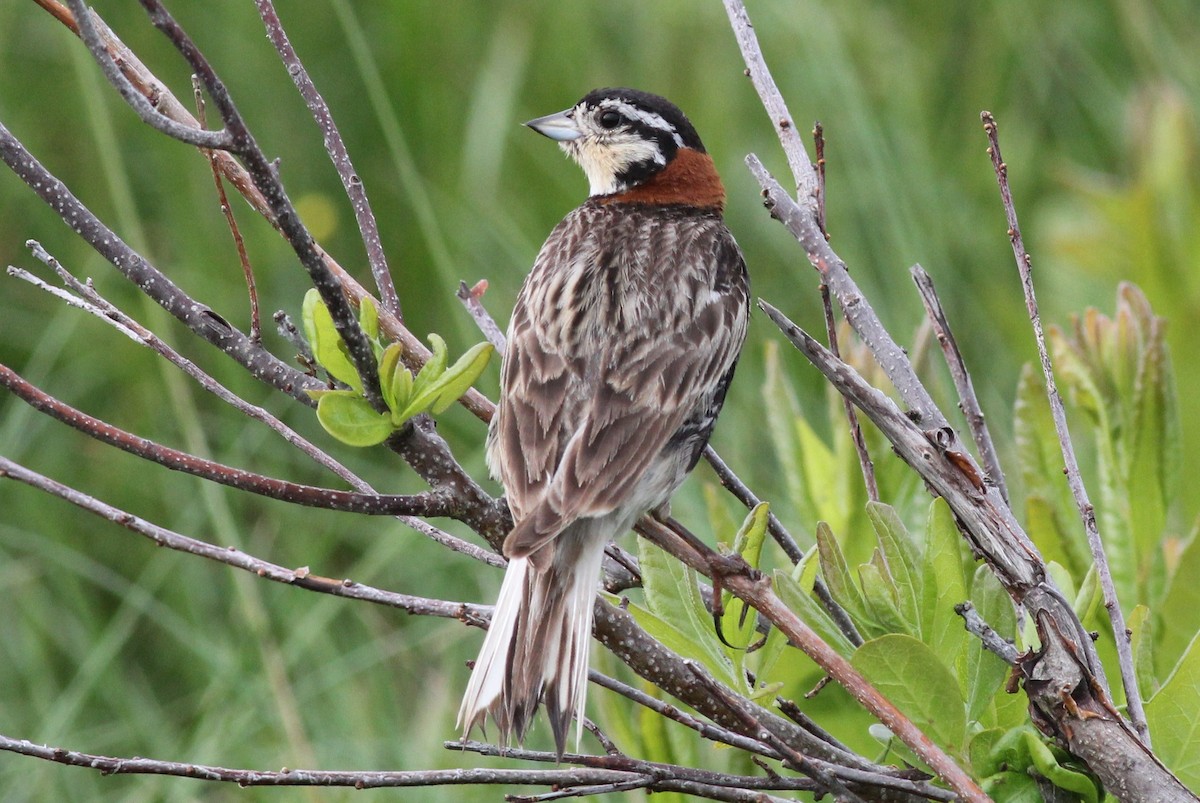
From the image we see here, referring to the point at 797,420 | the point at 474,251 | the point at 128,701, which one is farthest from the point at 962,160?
the point at 128,701

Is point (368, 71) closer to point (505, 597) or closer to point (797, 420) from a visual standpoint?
point (797, 420)

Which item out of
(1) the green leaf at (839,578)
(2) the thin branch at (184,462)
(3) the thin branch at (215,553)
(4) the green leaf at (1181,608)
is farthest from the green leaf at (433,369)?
(4) the green leaf at (1181,608)

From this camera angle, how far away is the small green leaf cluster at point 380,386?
1.88 meters

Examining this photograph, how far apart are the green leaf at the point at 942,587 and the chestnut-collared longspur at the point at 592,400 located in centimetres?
48

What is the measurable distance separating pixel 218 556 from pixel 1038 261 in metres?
4.04

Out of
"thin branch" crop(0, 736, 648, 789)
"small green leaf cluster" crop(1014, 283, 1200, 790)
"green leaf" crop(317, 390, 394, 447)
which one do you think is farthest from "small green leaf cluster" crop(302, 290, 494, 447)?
"small green leaf cluster" crop(1014, 283, 1200, 790)

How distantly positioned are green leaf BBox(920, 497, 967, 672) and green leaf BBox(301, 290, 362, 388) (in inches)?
31.8

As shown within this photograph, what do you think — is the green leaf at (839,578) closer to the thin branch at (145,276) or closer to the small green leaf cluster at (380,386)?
the small green leaf cluster at (380,386)

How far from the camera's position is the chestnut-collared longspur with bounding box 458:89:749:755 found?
2.15m

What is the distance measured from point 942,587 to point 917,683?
0.19m

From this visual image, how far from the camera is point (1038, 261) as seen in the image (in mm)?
5328

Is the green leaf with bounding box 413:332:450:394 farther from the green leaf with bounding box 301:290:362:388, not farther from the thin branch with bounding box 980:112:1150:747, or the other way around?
the thin branch with bounding box 980:112:1150:747

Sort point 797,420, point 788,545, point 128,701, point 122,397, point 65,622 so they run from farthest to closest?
point 122,397, point 65,622, point 128,701, point 797,420, point 788,545

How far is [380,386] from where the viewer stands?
Answer: 1.89m
